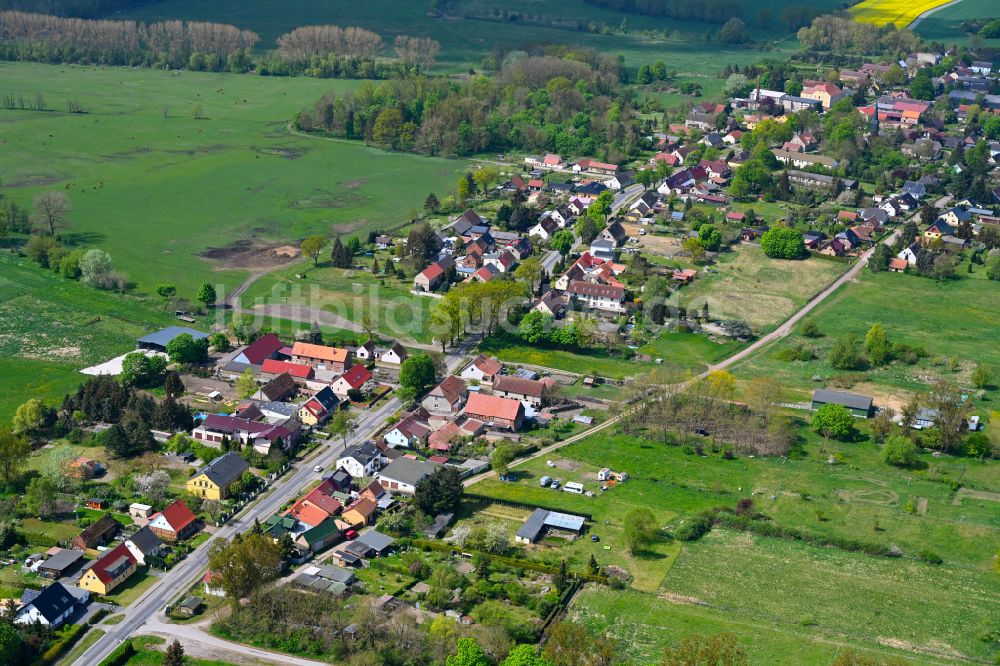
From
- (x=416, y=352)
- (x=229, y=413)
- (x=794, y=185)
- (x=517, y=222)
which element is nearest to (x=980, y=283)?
(x=794, y=185)

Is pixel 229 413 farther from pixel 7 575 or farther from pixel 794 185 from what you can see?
pixel 794 185

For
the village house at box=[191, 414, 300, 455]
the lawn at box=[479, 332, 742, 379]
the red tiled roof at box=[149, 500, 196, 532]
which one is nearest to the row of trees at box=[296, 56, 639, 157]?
the lawn at box=[479, 332, 742, 379]

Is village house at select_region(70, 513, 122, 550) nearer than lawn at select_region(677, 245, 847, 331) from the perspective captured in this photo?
Yes

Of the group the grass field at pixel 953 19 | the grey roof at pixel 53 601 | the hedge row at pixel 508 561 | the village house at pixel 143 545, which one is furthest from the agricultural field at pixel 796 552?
the grass field at pixel 953 19

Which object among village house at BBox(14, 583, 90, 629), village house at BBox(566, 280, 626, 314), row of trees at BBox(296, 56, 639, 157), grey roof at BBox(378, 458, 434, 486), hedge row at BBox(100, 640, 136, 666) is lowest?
hedge row at BBox(100, 640, 136, 666)

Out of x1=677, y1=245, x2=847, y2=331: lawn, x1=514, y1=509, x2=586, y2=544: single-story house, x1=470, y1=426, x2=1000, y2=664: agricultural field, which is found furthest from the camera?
x1=677, y1=245, x2=847, y2=331: lawn

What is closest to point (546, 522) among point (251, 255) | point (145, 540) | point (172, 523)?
point (172, 523)

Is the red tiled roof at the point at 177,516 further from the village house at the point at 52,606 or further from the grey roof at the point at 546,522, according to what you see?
the grey roof at the point at 546,522

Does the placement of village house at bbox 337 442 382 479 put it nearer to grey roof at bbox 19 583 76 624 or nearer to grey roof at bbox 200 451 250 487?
grey roof at bbox 200 451 250 487

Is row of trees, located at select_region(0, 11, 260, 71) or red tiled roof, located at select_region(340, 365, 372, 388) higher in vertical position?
row of trees, located at select_region(0, 11, 260, 71)
